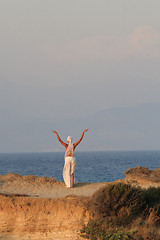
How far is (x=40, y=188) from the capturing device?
891 inches

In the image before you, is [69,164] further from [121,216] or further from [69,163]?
[121,216]

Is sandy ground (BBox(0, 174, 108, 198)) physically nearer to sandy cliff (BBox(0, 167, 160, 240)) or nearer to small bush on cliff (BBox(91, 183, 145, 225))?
sandy cliff (BBox(0, 167, 160, 240))

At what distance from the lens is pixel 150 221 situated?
1645cm

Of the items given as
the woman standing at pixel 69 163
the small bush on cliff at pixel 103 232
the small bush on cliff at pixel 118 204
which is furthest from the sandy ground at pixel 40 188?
the small bush on cliff at pixel 103 232

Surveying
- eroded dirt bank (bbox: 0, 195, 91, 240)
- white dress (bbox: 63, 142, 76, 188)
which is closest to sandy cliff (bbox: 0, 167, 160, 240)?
eroded dirt bank (bbox: 0, 195, 91, 240)

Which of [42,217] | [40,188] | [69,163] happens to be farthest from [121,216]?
[40,188]

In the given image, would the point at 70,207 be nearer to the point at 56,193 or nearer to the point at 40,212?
the point at 40,212

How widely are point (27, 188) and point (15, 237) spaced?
5487mm

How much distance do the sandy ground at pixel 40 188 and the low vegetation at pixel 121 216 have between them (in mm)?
3361

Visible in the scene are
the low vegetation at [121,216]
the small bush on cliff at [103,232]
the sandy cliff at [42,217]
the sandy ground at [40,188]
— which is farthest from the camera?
the sandy ground at [40,188]

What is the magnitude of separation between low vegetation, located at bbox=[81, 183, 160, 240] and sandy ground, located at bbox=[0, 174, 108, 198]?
336cm

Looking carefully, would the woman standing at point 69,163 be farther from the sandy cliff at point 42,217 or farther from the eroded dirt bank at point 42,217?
the eroded dirt bank at point 42,217

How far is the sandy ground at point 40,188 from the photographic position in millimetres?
20766

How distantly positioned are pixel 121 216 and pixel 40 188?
751 centimetres
